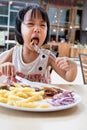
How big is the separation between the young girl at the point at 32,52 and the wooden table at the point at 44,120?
0.35m

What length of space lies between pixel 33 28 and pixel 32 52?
0.17 metres

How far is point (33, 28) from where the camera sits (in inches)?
43.3

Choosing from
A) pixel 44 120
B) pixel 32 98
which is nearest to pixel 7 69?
pixel 32 98

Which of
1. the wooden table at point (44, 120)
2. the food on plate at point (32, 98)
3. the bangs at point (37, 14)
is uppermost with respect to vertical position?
the bangs at point (37, 14)

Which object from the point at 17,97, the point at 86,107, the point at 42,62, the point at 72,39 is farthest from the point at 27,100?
the point at 72,39

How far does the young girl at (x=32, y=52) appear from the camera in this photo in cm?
112

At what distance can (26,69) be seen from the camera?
4.03 feet

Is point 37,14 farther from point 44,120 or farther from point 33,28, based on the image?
point 44,120

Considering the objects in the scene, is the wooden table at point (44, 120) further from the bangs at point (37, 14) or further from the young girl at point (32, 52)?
the bangs at point (37, 14)

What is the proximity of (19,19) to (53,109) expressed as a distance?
0.63m

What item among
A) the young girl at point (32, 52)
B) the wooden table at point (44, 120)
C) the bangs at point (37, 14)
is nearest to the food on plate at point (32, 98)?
the wooden table at point (44, 120)

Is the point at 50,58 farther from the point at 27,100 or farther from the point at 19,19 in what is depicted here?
the point at 27,100

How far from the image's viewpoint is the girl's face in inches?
43.4

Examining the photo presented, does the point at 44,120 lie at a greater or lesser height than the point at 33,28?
lesser
